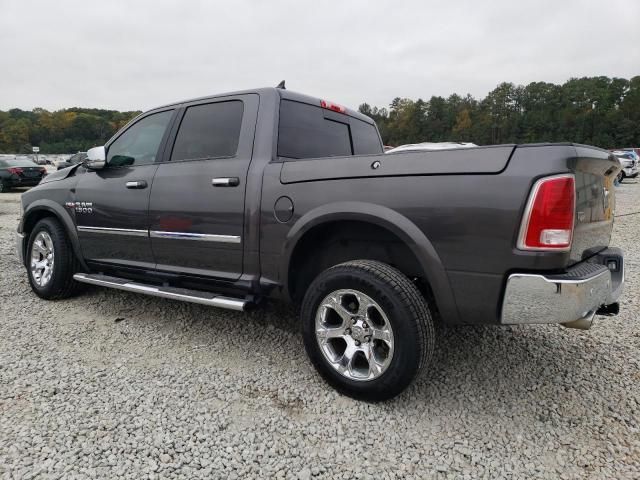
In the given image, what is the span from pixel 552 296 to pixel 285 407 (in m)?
1.47

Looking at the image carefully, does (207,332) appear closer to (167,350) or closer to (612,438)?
(167,350)

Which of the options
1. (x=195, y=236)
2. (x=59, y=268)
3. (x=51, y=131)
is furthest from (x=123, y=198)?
(x=51, y=131)

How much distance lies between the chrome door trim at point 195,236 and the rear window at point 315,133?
0.65 m

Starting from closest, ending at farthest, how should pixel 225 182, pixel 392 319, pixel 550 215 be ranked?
pixel 550 215 < pixel 392 319 < pixel 225 182

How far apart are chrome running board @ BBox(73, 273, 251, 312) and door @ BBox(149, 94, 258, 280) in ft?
0.48

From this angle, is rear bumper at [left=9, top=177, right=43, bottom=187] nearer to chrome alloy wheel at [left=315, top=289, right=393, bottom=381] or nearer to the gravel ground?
the gravel ground

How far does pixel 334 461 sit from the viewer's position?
192 centimetres

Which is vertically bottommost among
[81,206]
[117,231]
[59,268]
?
[59,268]

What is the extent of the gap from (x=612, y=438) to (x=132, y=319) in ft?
11.2

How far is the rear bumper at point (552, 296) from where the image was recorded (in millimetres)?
1862

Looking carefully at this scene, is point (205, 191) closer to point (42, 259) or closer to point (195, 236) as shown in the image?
point (195, 236)

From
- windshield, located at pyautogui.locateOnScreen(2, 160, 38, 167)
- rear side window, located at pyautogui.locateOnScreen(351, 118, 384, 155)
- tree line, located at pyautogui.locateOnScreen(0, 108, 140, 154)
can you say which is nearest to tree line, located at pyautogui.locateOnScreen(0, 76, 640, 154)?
tree line, located at pyautogui.locateOnScreen(0, 108, 140, 154)

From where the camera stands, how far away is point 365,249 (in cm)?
261

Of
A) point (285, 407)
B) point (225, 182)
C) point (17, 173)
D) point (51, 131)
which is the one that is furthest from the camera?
point (51, 131)
